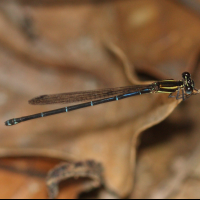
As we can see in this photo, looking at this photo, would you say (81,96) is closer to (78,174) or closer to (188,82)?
(78,174)

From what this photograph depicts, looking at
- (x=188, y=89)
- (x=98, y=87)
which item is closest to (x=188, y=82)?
(x=188, y=89)

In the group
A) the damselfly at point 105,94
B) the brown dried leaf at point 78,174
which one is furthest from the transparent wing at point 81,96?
the brown dried leaf at point 78,174

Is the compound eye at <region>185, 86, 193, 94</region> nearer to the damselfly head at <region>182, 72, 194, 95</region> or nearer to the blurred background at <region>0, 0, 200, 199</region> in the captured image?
the damselfly head at <region>182, 72, 194, 95</region>

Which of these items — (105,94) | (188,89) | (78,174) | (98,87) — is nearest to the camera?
(78,174)

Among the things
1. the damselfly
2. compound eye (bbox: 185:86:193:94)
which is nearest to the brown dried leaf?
the damselfly

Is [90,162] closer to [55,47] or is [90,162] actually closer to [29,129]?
[29,129]

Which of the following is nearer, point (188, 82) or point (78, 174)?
point (78, 174)
